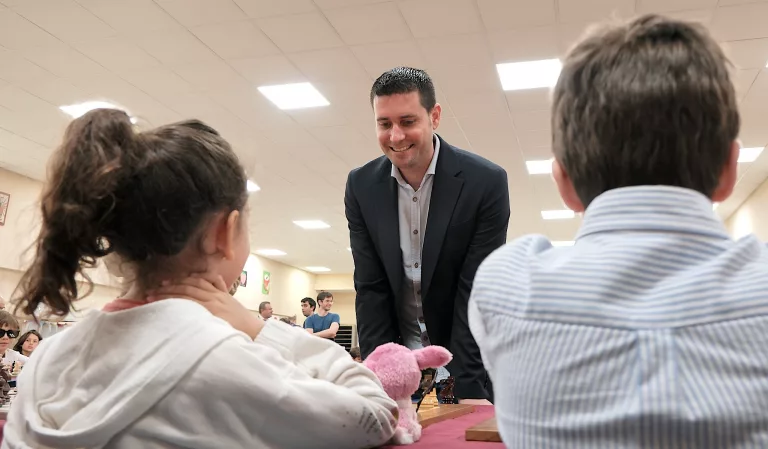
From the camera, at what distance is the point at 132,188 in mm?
789

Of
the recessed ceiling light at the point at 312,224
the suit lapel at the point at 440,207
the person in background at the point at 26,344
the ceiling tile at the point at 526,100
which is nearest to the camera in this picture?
the suit lapel at the point at 440,207

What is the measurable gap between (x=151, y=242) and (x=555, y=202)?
27.5 ft

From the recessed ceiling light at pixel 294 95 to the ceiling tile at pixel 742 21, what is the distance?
2.87 metres

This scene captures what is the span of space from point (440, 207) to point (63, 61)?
3.95 m

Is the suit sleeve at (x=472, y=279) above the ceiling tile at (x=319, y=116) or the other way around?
the other way around

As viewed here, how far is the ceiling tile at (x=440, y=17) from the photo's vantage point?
3.82 meters

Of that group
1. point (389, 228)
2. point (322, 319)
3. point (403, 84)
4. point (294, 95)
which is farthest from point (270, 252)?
point (389, 228)

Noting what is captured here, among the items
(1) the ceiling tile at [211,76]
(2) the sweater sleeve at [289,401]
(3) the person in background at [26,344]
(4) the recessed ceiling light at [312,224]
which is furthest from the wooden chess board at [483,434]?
(4) the recessed ceiling light at [312,224]

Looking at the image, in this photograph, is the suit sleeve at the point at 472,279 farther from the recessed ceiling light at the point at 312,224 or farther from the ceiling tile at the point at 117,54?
the recessed ceiling light at the point at 312,224

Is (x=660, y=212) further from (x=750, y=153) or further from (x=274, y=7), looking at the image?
(x=750, y=153)

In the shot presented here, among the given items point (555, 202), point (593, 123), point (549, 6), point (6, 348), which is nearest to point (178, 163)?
point (593, 123)

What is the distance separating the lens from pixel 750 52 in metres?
4.38

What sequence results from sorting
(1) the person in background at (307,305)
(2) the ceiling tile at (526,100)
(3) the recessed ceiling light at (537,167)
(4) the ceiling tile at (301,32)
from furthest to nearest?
(1) the person in background at (307,305) < (3) the recessed ceiling light at (537,167) < (2) the ceiling tile at (526,100) < (4) the ceiling tile at (301,32)

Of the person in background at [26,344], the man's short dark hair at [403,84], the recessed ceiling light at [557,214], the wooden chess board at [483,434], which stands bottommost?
the person in background at [26,344]
